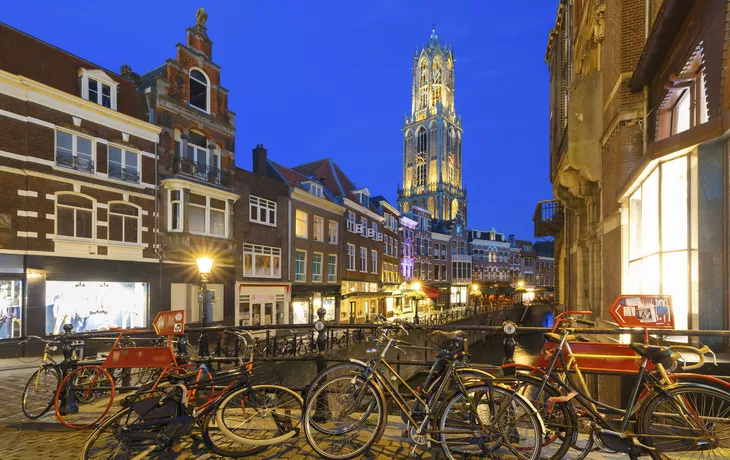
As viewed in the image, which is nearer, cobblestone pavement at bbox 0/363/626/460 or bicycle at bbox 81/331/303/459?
bicycle at bbox 81/331/303/459

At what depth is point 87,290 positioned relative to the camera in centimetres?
1708

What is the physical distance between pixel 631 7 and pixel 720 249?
564cm

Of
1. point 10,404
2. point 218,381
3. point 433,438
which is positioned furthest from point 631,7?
point 10,404

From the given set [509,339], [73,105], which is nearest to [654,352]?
[509,339]

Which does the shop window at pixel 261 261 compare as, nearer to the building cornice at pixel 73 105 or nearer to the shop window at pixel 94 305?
the shop window at pixel 94 305

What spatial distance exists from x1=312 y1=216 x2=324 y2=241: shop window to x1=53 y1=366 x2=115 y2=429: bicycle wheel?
23.8 m

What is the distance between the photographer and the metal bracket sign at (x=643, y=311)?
4.70m

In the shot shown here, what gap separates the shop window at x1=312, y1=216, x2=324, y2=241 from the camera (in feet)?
99.2

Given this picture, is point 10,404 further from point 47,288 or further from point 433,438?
point 47,288

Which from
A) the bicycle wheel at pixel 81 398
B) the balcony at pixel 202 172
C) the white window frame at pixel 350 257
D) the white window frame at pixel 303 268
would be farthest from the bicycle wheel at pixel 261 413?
the white window frame at pixel 350 257

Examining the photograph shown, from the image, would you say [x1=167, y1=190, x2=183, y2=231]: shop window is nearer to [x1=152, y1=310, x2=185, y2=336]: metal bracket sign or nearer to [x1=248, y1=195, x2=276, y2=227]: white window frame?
[x1=248, y1=195, x2=276, y2=227]: white window frame


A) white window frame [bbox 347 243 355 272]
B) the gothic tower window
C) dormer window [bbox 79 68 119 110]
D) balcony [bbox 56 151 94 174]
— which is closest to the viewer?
balcony [bbox 56 151 94 174]

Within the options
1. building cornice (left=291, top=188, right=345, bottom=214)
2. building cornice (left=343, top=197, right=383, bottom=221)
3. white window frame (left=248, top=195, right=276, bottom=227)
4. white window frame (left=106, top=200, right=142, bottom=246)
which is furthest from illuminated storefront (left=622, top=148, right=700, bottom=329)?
building cornice (left=343, top=197, right=383, bottom=221)

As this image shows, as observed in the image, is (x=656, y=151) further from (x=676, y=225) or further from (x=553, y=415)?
(x=553, y=415)
